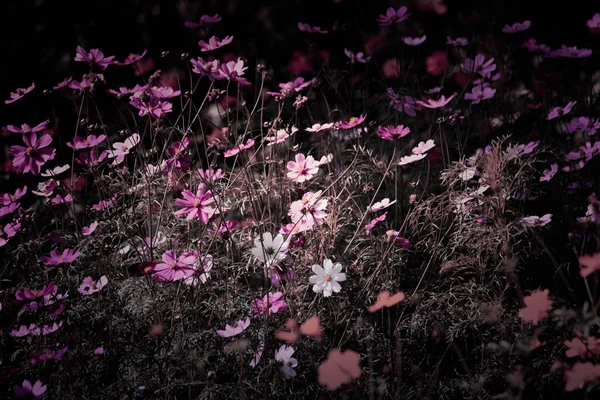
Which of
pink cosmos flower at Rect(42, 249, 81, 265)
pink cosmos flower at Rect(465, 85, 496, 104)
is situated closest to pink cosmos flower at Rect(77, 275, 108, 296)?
pink cosmos flower at Rect(42, 249, 81, 265)

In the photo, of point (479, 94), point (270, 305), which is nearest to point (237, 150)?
point (270, 305)

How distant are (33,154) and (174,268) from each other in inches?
20.4

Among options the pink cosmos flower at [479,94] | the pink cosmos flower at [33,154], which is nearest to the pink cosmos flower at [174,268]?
the pink cosmos flower at [33,154]

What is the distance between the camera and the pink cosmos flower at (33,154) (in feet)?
4.52

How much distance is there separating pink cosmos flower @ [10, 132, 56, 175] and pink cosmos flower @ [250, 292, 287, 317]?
25.7 inches

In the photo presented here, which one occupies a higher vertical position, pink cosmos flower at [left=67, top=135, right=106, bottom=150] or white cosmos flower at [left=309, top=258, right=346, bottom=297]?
pink cosmos flower at [left=67, top=135, right=106, bottom=150]

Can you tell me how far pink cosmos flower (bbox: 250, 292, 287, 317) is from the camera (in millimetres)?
1245

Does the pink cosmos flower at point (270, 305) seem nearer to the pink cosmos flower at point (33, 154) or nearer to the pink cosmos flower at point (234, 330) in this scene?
the pink cosmos flower at point (234, 330)

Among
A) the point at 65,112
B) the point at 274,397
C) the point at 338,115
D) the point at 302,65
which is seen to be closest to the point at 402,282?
the point at 274,397

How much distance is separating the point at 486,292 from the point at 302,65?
1.36 meters

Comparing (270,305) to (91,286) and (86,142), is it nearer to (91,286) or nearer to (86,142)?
(91,286)

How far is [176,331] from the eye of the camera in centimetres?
135

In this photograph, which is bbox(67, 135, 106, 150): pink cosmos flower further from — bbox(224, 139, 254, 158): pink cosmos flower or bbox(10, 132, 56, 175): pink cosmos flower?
bbox(224, 139, 254, 158): pink cosmos flower

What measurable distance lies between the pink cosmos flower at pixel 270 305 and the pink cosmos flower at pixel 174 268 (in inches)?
6.7
